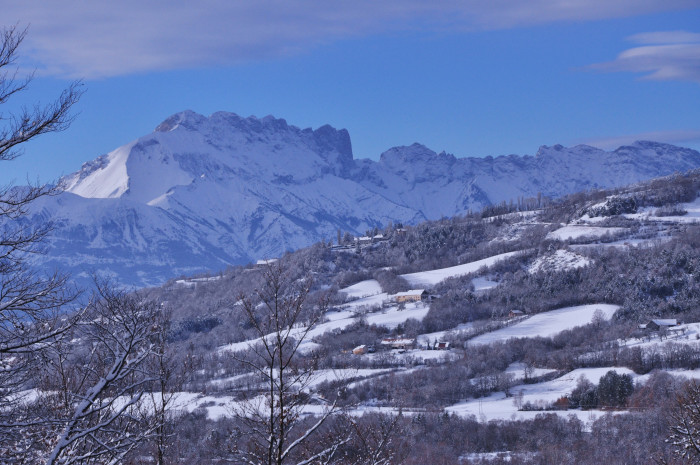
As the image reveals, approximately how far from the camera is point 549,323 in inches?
4149

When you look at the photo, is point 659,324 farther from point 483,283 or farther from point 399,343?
point 483,283

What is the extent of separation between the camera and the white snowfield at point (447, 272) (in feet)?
463

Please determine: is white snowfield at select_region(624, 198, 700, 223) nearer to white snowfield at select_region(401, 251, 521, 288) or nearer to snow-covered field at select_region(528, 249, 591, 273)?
snow-covered field at select_region(528, 249, 591, 273)

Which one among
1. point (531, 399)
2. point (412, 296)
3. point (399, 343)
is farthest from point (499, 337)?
point (412, 296)

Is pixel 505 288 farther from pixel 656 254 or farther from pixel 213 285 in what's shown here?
pixel 213 285

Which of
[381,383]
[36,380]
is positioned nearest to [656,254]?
[381,383]

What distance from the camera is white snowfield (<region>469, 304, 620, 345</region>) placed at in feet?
331

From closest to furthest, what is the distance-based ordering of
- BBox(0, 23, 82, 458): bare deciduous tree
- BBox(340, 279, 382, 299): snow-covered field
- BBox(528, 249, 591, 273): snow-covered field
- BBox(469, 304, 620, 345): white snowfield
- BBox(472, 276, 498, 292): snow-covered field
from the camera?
BBox(0, 23, 82, 458): bare deciduous tree → BBox(469, 304, 620, 345): white snowfield → BBox(528, 249, 591, 273): snow-covered field → BBox(472, 276, 498, 292): snow-covered field → BBox(340, 279, 382, 299): snow-covered field

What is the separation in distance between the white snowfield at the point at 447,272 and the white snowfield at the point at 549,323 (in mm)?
30705

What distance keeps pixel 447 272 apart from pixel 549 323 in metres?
43.5

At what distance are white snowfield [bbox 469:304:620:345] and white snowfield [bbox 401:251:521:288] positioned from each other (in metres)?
30.7

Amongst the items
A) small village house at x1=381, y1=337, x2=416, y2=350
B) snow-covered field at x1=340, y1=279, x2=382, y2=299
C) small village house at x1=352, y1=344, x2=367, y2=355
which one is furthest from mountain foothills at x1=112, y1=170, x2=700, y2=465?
snow-covered field at x1=340, y1=279, x2=382, y2=299

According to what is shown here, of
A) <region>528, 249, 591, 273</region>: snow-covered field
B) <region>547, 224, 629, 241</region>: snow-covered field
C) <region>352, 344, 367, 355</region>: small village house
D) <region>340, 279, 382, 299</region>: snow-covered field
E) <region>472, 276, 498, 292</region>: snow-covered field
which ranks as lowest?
<region>340, 279, 382, 299</region>: snow-covered field

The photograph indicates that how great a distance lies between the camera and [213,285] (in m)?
189
